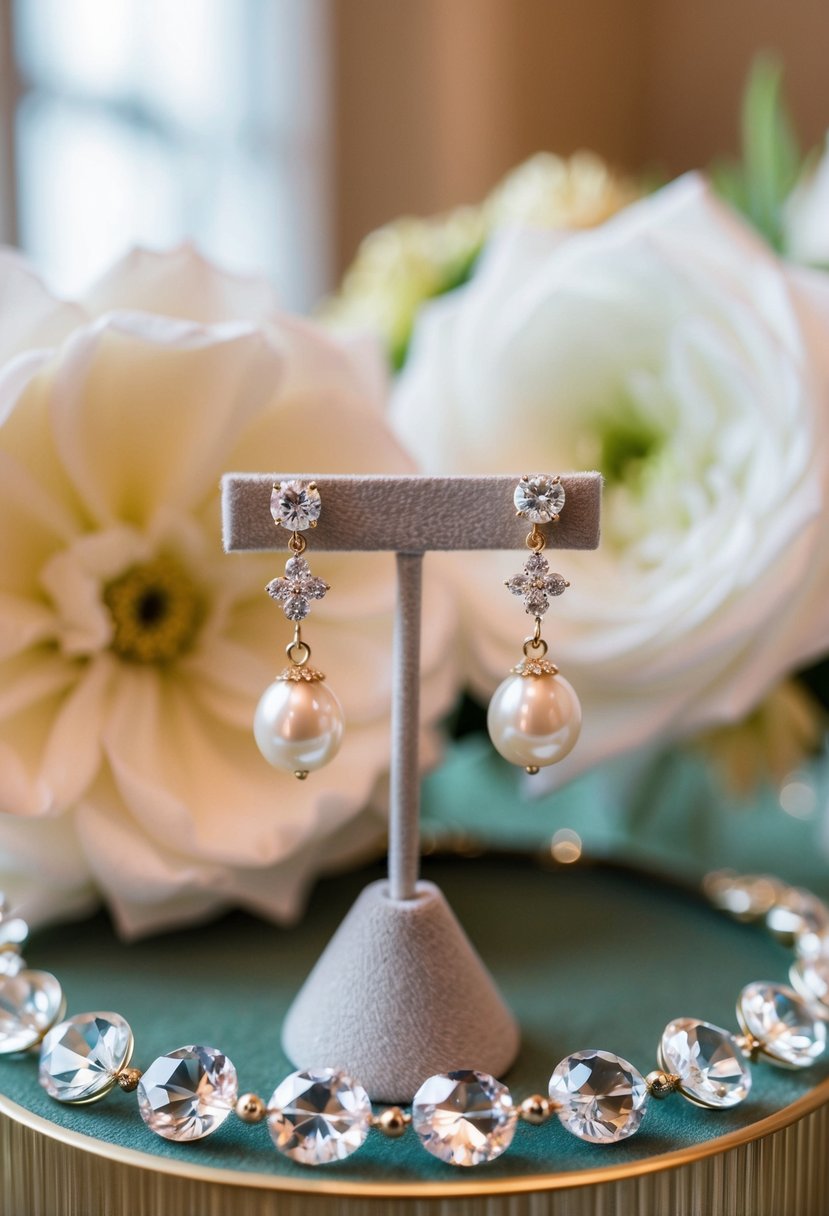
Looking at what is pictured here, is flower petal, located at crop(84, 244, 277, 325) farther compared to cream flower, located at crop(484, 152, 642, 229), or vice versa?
cream flower, located at crop(484, 152, 642, 229)

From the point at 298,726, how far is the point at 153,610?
14 cm

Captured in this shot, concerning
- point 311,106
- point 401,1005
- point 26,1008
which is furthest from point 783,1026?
point 311,106

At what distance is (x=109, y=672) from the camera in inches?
14.6

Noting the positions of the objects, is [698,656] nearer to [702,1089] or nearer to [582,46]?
[702,1089]

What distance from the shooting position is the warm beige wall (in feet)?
5.35

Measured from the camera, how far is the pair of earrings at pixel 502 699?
264mm

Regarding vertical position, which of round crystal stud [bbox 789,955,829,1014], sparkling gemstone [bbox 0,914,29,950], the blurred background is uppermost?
→ the blurred background

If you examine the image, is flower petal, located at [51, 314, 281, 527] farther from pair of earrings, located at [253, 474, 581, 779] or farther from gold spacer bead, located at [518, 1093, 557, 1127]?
gold spacer bead, located at [518, 1093, 557, 1127]

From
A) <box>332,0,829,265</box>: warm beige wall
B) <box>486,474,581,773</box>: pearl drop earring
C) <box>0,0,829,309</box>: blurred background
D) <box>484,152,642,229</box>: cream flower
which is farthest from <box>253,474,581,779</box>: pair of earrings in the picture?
<box>332,0,829,265</box>: warm beige wall

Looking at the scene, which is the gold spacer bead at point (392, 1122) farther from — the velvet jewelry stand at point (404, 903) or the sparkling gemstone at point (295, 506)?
the sparkling gemstone at point (295, 506)

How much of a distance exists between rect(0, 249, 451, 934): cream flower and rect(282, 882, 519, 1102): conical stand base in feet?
0.19

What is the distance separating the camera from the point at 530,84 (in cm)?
186

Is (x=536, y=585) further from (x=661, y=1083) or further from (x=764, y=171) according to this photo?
(x=764, y=171)

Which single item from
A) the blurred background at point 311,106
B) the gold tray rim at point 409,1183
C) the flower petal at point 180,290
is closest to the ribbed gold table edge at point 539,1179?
the gold tray rim at point 409,1183
